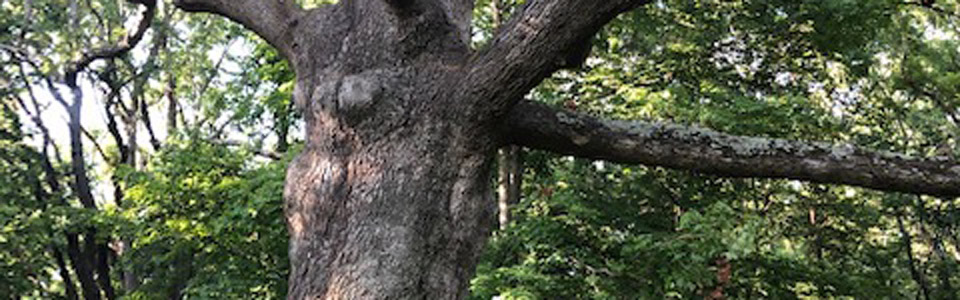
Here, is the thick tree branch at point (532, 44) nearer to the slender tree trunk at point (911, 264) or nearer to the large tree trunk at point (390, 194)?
the large tree trunk at point (390, 194)

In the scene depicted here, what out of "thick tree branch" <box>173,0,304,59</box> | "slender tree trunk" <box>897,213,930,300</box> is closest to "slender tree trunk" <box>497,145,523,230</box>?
"thick tree branch" <box>173,0,304,59</box>

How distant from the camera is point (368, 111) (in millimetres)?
2639

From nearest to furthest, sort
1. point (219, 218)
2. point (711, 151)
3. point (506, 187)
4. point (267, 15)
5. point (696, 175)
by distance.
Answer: point (711, 151), point (267, 15), point (696, 175), point (219, 218), point (506, 187)

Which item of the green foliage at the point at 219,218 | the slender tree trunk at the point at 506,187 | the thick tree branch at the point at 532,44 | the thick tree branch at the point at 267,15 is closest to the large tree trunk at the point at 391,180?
the thick tree branch at the point at 532,44

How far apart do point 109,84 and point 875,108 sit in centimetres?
1423

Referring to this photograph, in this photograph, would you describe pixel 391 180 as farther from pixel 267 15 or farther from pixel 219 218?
pixel 219 218

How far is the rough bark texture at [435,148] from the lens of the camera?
96.7 inches

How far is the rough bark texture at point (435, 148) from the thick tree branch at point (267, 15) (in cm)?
37

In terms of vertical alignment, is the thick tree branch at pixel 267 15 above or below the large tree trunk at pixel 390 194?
above

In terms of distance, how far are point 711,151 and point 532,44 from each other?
0.85 metres

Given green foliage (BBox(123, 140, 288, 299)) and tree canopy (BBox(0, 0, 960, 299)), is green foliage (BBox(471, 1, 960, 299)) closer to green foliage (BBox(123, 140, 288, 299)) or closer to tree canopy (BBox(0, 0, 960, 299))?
tree canopy (BBox(0, 0, 960, 299))

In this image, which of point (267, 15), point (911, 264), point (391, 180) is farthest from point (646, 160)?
point (911, 264)

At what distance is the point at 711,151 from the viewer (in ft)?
9.01

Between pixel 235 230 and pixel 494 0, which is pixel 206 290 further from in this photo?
pixel 494 0
